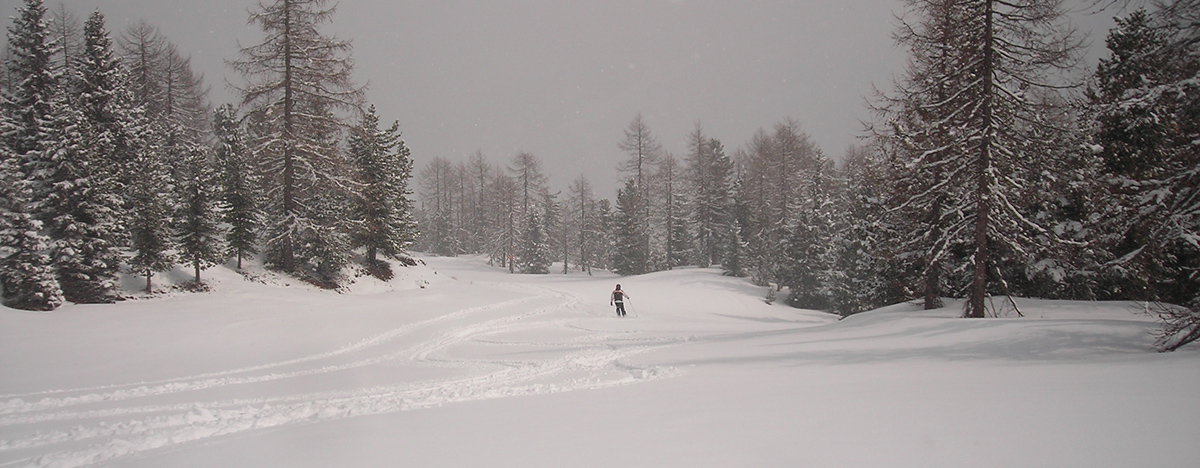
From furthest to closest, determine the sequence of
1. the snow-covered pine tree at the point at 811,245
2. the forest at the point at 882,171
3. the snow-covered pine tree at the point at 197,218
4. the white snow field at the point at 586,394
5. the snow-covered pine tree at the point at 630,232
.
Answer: the snow-covered pine tree at the point at 630,232 < the snow-covered pine tree at the point at 811,245 < the snow-covered pine tree at the point at 197,218 < the forest at the point at 882,171 < the white snow field at the point at 586,394

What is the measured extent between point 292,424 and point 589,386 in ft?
13.4

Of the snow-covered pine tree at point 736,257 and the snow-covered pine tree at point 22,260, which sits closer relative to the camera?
the snow-covered pine tree at point 22,260

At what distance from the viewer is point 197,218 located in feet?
59.8

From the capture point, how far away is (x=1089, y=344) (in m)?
8.06

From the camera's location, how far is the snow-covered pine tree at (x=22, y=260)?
46.8 ft

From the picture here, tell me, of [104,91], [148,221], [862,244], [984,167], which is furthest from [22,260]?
[862,244]

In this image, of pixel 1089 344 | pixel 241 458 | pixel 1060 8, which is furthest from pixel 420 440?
pixel 1060 8

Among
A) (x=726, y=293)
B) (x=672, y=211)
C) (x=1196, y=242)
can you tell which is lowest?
(x=726, y=293)

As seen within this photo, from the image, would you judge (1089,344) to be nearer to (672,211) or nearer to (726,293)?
(726,293)

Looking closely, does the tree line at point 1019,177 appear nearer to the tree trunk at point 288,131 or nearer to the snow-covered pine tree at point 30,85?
the tree trunk at point 288,131

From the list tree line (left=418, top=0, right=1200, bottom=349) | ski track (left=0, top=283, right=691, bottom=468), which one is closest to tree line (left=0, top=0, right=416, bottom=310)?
ski track (left=0, top=283, right=691, bottom=468)

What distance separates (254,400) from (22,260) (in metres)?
13.1

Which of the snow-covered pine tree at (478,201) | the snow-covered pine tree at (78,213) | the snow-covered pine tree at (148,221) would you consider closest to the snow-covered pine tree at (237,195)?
the snow-covered pine tree at (148,221)

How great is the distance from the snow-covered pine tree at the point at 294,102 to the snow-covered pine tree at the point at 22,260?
22.3 ft
